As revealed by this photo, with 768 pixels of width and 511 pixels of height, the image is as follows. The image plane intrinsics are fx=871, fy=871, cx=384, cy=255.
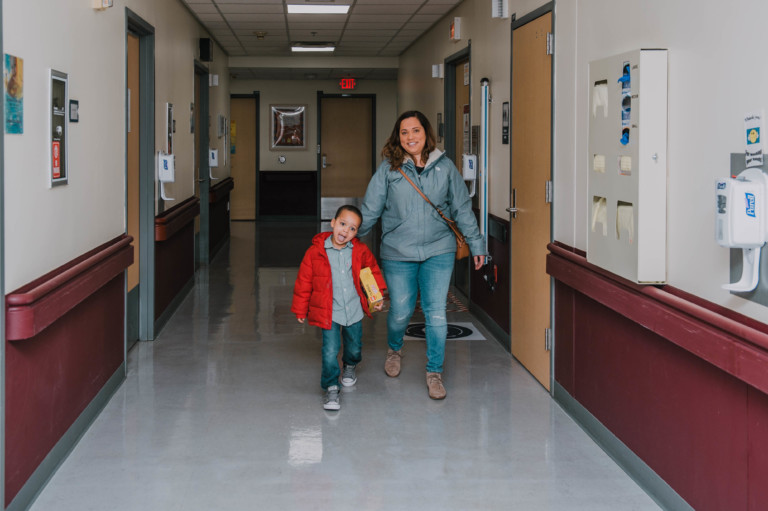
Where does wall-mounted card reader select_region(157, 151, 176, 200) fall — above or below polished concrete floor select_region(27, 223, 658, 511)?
above

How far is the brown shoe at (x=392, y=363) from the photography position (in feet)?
16.9

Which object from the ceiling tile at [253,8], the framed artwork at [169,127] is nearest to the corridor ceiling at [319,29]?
the ceiling tile at [253,8]

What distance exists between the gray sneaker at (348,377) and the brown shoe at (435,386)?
442 mm

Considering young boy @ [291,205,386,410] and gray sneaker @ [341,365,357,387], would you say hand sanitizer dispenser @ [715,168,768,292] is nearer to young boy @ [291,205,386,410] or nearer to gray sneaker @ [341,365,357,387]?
young boy @ [291,205,386,410]

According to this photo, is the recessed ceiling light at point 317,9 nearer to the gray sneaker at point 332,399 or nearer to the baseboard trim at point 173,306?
the baseboard trim at point 173,306

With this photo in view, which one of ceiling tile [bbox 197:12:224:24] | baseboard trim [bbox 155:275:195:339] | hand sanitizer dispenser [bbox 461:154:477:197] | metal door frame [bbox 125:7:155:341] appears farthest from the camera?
ceiling tile [bbox 197:12:224:24]

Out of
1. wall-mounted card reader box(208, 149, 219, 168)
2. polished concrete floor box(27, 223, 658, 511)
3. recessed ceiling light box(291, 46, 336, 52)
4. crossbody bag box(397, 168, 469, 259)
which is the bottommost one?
polished concrete floor box(27, 223, 658, 511)

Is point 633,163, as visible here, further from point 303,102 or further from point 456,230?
point 303,102

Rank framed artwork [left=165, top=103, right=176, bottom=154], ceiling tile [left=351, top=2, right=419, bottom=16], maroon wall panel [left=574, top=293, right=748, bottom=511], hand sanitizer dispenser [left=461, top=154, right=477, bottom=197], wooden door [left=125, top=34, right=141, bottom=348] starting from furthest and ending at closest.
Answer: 1. ceiling tile [left=351, top=2, right=419, bottom=16]
2. hand sanitizer dispenser [left=461, top=154, right=477, bottom=197]
3. framed artwork [left=165, top=103, right=176, bottom=154]
4. wooden door [left=125, top=34, right=141, bottom=348]
5. maroon wall panel [left=574, top=293, right=748, bottom=511]

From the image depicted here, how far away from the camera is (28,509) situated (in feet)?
10.4

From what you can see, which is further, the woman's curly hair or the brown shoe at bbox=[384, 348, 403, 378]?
the brown shoe at bbox=[384, 348, 403, 378]

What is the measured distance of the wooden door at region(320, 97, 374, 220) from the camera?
52.1ft

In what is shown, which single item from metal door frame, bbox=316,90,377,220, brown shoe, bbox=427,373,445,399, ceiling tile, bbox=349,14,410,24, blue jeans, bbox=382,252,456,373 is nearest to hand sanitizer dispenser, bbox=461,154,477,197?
blue jeans, bbox=382,252,456,373

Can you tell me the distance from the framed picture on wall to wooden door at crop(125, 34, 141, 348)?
9684mm
